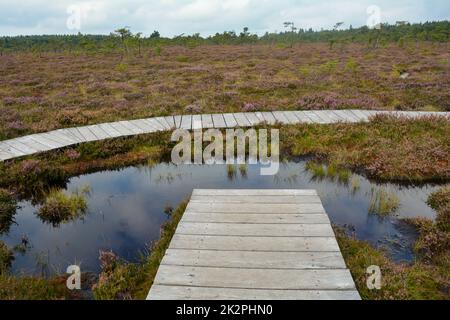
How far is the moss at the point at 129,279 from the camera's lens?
4879 millimetres

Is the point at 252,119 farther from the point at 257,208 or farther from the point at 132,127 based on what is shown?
the point at 257,208

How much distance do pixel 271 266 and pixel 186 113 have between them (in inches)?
406

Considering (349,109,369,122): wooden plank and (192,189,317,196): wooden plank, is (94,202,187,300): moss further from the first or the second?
(349,109,369,122): wooden plank

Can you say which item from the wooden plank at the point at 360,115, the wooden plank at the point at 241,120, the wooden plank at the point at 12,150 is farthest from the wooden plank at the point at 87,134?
the wooden plank at the point at 360,115

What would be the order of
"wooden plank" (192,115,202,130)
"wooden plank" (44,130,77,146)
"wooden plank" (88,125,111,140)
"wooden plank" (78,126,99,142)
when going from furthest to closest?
"wooden plank" (192,115,202,130) < "wooden plank" (88,125,111,140) < "wooden plank" (78,126,99,142) < "wooden plank" (44,130,77,146)

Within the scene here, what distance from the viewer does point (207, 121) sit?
12.7m

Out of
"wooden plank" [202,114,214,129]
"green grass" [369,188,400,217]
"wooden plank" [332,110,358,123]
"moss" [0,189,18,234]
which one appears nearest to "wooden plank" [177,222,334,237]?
"green grass" [369,188,400,217]

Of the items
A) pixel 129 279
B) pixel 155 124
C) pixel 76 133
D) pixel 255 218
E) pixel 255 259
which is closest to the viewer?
pixel 255 259

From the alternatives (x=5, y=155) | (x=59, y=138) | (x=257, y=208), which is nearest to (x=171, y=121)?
(x=59, y=138)

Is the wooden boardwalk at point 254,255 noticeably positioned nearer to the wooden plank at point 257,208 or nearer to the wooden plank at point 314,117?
the wooden plank at point 257,208

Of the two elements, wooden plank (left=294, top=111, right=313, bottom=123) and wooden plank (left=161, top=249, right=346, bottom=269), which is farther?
wooden plank (left=294, top=111, right=313, bottom=123)

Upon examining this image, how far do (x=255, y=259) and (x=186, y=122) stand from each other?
8.33 metres

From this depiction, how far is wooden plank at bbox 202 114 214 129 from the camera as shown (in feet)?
39.9
